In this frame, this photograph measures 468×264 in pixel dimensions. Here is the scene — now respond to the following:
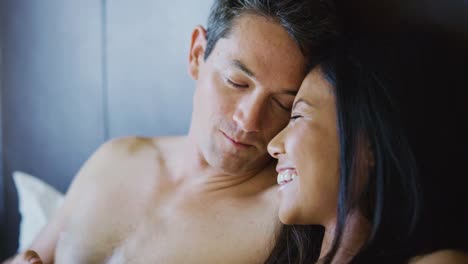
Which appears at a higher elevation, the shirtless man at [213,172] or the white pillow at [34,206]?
the shirtless man at [213,172]

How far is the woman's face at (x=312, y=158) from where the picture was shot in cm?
114

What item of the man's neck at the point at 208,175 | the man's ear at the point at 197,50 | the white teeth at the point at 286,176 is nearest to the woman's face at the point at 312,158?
the white teeth at the point at 286,176

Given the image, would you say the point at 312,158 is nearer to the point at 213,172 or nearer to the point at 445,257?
the point at 445,257

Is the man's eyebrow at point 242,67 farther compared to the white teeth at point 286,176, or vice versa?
the man's eyebrow at point 242,67

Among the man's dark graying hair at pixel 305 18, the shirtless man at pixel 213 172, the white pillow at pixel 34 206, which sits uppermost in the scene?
the man's dark graying hair at pixel 305 18

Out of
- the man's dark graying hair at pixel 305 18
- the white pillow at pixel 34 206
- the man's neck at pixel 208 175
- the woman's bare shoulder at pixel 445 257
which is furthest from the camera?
the white pillow at pixel 34 206

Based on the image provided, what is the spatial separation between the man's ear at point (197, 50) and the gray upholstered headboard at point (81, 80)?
316mm

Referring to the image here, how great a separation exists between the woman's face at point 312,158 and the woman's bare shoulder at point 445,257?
0.20 m

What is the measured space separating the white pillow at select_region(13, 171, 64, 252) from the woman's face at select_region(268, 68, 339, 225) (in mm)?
1047

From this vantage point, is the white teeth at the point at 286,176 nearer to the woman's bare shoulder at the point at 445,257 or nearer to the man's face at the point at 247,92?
the man's face at the point at 247,92

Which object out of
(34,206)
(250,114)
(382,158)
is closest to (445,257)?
(382,158)

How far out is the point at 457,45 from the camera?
1216 millimetres

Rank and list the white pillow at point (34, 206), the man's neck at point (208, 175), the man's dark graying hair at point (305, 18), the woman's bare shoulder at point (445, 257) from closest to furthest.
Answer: the woman's bare shoulder at point (445, 257) → the man's dark graying hair at point (305, 18) → the man's neck at point (208, 175) → the white pillow at point (34, 206)

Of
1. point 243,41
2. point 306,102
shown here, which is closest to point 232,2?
point 243,41
